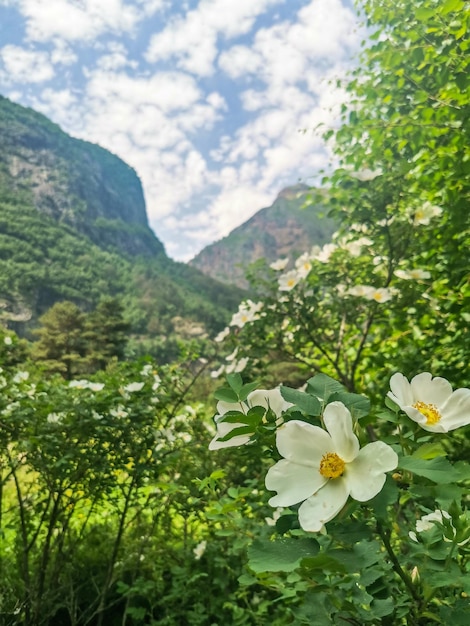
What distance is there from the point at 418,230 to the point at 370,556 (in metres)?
2.02

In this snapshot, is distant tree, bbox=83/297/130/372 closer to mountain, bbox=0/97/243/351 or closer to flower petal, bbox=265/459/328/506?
mountain, bbox=0/97/243/351

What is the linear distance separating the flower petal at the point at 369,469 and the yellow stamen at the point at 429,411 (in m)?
0.13

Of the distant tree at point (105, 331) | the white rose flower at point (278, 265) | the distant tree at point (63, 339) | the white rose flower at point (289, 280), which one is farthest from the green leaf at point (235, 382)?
the distant tree at point (105, 331)

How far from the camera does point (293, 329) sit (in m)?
2.34

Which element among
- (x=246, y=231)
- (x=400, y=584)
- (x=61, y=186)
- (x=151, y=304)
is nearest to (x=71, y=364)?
(x=400, y=584)

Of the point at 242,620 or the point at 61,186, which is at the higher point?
the point at 61,186

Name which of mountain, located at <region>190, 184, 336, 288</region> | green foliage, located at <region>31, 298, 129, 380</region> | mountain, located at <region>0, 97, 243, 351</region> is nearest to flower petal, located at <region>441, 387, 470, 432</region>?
green foliage, located at <region>31, 298, 129, 380</region>

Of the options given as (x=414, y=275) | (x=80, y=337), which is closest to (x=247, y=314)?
(x=414, y=275)

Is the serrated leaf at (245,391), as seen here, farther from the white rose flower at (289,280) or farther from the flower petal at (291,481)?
the white rose flower at (289,280)

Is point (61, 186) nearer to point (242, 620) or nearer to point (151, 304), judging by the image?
point (151, 304)

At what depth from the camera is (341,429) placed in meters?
0.46

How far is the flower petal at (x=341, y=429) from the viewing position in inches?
17.9

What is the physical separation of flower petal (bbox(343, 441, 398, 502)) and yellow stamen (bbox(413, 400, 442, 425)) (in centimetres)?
13

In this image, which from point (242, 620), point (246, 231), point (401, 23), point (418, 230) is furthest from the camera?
point (246, 231)
